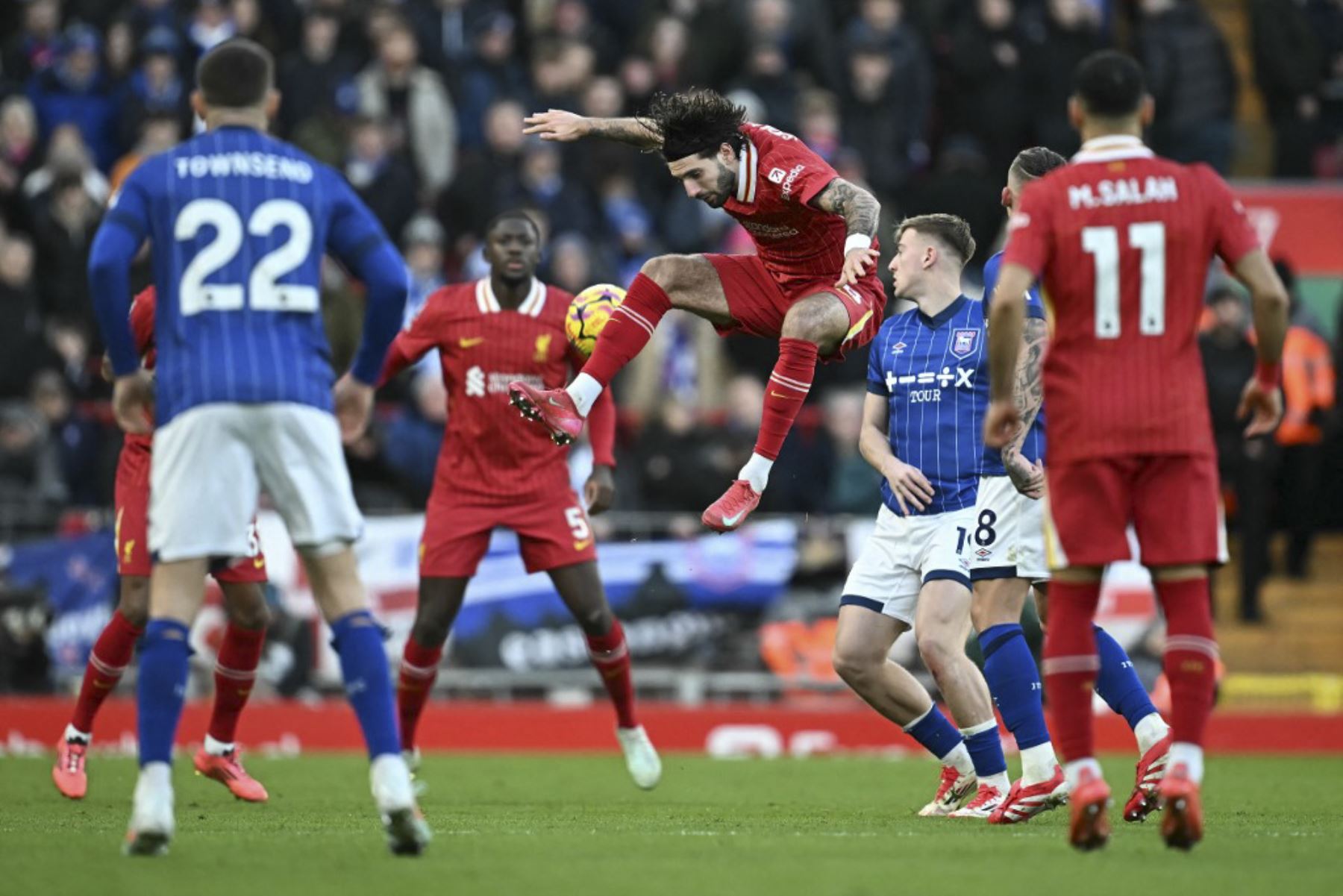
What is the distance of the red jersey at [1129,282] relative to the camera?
744 centimetres

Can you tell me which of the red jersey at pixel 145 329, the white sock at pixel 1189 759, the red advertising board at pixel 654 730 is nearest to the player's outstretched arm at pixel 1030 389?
the white sock at pixel 1189 759

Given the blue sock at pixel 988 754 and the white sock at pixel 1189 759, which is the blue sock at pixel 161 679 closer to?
the white sock at pixel 1189 759

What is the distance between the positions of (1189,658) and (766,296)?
137 inches

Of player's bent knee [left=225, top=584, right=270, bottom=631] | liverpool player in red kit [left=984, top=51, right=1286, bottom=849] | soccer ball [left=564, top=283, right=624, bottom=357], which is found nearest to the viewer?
liverpool player in red kit [left=984, top=51, right=1286, bottom=849]

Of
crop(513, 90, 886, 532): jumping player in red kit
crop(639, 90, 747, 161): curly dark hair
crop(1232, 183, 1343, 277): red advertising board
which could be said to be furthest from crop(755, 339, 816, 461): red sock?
crop(1232, 183, 1343, 277): red advertising board

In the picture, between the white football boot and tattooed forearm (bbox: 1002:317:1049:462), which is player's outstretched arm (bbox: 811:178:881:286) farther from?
the white football boot

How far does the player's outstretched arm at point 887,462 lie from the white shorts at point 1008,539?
301 millimetres

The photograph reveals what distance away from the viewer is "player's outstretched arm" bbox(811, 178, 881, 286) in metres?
9.15

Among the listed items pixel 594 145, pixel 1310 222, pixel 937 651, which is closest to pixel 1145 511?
pixel 937 651

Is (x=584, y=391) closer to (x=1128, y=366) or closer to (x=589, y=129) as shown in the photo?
(x=589, y=129)

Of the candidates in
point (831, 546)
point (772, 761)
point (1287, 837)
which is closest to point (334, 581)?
point (1287, 837)

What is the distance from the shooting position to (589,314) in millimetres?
11555

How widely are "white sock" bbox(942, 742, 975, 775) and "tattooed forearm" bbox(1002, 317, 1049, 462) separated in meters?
1.64

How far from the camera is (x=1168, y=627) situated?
7.58 meters
